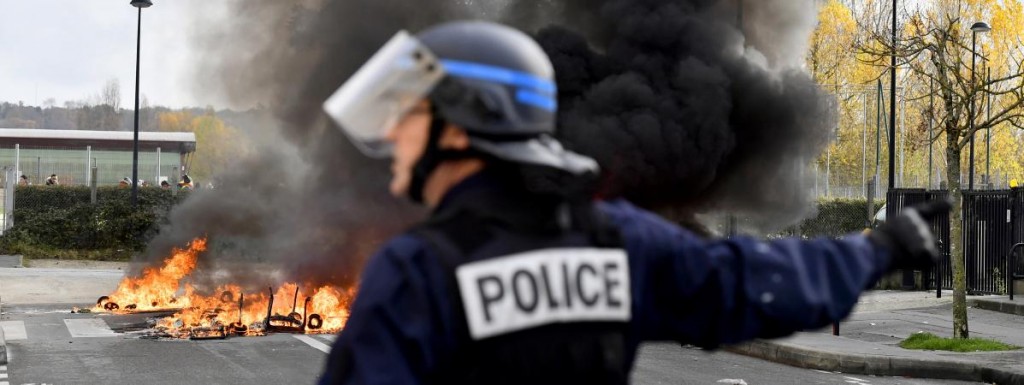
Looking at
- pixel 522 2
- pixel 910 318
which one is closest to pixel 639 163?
pixel 522 2

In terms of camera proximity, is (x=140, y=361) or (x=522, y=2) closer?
(x=140, y=361)

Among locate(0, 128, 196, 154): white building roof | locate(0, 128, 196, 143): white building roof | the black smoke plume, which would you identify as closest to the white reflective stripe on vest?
the black smoke plume

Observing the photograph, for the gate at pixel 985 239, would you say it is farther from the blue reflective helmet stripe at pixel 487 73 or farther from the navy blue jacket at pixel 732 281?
the blue reflective helmet stripe at pixel 487 73

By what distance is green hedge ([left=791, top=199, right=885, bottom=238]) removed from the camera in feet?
90.1

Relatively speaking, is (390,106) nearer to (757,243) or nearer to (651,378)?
(757,243)

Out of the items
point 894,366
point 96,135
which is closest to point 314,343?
point 894,366

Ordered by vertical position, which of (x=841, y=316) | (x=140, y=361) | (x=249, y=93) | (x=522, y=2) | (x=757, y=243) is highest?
(x=522, y=2)

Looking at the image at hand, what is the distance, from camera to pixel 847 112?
42.6 metres

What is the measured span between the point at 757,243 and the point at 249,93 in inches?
646

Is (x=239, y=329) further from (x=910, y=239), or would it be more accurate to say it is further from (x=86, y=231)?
(x=86, y=231)

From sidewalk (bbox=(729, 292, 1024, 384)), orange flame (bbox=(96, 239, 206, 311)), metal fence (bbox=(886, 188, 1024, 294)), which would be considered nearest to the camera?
sidewalk (bbox=(729, 292, 1024, 384))

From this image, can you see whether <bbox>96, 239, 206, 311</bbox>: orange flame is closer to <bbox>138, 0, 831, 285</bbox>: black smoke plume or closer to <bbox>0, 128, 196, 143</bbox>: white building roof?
<bbox>138, 0, 831, 285</bbox>: black smoke plume

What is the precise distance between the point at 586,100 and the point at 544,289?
15.5 m

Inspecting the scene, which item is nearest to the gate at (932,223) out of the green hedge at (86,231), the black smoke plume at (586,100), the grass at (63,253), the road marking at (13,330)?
the black smoke plume at (586,100)
